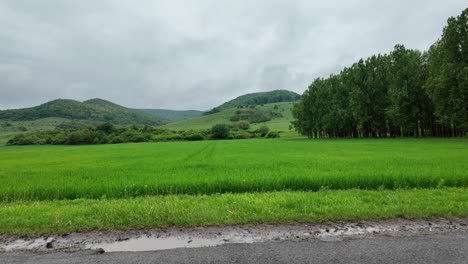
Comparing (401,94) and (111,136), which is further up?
(401,94)

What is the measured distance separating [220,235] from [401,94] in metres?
55.1

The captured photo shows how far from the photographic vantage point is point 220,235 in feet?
19.3

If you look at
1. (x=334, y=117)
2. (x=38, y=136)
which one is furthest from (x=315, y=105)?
(x=38, y=136)

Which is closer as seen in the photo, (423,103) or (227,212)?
(227,212)

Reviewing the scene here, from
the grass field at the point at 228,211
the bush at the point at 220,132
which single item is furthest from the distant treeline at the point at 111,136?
the grass field at the point at 228,211

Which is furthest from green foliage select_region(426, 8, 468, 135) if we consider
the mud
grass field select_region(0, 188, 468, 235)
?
the mud

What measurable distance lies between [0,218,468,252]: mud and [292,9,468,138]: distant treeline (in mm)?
43907

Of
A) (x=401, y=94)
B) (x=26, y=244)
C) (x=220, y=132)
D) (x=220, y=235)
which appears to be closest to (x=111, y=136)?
(x=220, y=132)

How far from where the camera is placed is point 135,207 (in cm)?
764

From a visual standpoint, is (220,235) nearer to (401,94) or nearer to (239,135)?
(401,94)

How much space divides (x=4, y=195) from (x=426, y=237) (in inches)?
632

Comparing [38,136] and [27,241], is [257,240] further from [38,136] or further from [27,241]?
[38,136]

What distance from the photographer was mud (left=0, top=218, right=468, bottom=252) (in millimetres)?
5473

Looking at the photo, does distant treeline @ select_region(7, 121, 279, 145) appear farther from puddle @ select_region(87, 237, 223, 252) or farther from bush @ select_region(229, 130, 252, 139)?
puddle @ select_region(87, 237, 223, 252)
